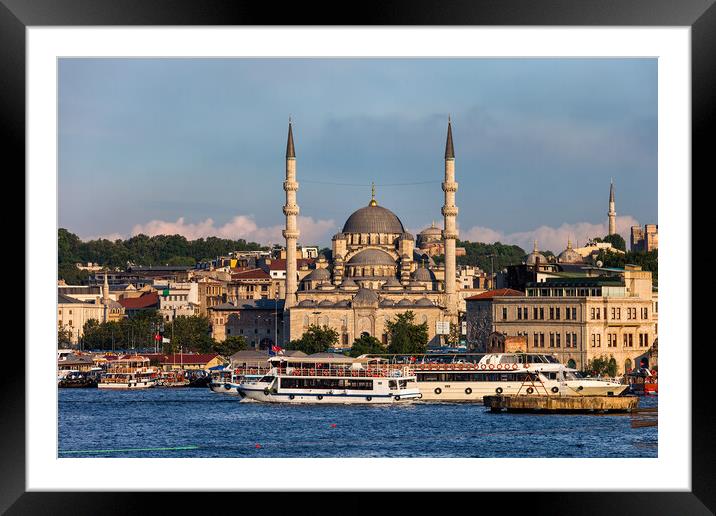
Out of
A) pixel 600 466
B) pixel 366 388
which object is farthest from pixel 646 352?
pixel 600 466

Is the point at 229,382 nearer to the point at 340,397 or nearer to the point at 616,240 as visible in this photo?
the point at 340,397

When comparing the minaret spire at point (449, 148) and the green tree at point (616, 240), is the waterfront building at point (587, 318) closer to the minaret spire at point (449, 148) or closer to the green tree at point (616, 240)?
the minaret spire at point (449, 148)

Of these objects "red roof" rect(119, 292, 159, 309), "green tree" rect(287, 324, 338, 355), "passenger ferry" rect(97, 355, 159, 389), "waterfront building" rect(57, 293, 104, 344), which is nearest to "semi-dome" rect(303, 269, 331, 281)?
"green tree" rect(287, 324, 338, 355)

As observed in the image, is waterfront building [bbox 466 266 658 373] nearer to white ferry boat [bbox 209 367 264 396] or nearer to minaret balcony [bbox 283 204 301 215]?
white ferry boat [bbox 209 367 264 396]

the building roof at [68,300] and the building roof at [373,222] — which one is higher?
the building roof at [373,222]
